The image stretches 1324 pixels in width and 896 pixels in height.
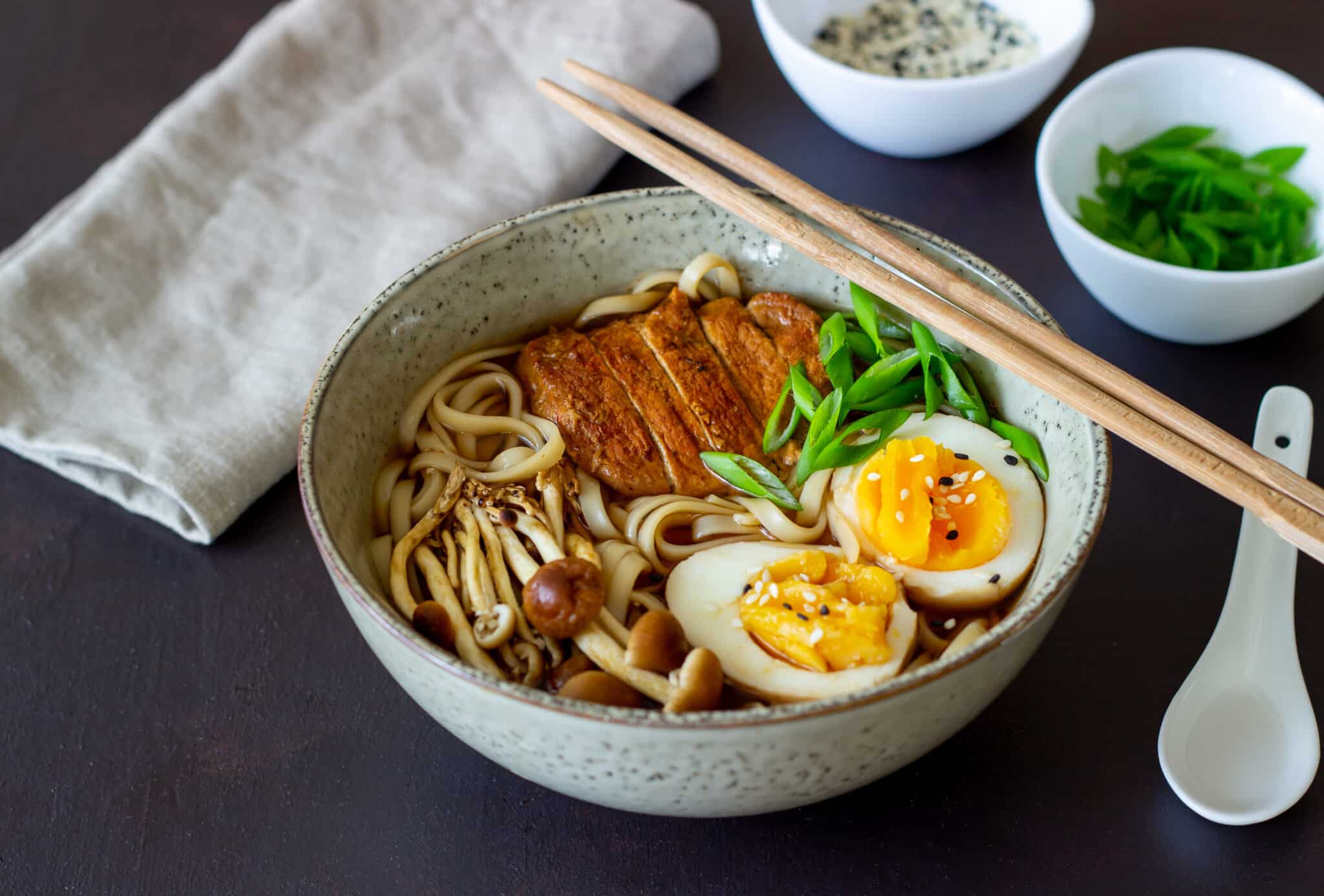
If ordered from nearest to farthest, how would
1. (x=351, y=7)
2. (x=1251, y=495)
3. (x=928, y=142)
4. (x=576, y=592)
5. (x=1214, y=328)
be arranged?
(x=1251, y=495), (x=576, y=592), (x=1214, y=328), (x=928, y=142), (x=351, y=7)

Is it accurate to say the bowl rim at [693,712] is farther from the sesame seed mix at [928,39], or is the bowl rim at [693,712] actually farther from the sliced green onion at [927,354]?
the sesame seed mix at [928,39]

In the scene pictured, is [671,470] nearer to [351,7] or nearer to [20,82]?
[351,7]

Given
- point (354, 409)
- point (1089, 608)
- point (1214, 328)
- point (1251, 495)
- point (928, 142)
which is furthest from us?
point (928, 142)

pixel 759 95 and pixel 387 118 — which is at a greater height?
pixel 387 118

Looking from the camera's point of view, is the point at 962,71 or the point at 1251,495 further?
the point at 962,71

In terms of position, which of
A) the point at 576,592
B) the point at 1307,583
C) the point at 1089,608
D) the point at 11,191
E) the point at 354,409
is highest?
the point at 11,191

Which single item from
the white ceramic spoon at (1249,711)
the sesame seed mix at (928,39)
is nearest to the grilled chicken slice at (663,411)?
the white ceramic spoon at (1249,711)

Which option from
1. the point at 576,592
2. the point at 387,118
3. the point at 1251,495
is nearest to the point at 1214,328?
the point at 1251,495

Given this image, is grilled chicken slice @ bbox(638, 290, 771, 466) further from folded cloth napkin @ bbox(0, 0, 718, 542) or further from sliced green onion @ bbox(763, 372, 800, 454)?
folded cloth napkin @ bbox(0, 0, 718, 542)
